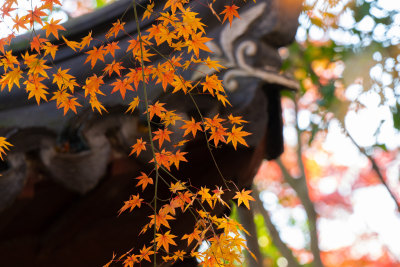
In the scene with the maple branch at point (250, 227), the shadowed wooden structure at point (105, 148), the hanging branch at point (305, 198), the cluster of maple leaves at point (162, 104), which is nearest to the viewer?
the cluster of maple leaves at point (162, 104)

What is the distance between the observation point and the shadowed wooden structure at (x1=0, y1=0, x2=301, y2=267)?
1.66 metres

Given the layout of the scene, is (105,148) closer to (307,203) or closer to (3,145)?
(3,145)

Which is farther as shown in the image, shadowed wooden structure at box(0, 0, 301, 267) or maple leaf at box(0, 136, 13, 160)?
shadowed wooden structure at box(0, 0, 301, 267)

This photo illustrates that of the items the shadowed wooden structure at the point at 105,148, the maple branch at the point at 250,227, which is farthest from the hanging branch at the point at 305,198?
the shadowed wooden structure at the point at 105,148

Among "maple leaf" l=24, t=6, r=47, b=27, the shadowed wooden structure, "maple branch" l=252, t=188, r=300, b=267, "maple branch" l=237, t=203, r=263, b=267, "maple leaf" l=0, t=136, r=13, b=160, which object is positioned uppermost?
"maple leaf" l=24, t=6, r=47, b=27

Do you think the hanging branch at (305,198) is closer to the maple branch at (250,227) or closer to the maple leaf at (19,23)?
the maple branch at (250,227)

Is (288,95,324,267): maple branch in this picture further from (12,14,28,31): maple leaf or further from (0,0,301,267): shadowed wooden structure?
(12,14,28,31): maple leaf

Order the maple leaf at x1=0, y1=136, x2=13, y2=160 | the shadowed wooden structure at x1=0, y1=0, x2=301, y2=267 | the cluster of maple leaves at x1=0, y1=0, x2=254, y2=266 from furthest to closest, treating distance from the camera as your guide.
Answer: the shadowed wooden structure at x1=0, y1=0, x2=301, y2=267 → the maple leaf at x1=0, y1=136, x2=13, y2=160 → the cluster of maple leaves at x1=0, y1=0, x2=254, y2=266

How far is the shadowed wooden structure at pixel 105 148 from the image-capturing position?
166 centimetres

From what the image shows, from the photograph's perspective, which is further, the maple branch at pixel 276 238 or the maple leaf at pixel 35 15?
the maple branch at pixel 276 238

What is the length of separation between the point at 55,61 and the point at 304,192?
7.56 ft

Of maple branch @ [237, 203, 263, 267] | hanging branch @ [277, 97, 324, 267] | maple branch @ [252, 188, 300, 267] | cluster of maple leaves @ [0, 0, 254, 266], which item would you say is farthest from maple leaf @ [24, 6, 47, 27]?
hanging branch @ [277, 97, 324, 267]

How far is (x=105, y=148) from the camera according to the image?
1652 mm

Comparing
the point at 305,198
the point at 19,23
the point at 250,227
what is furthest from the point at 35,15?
the point at 305,198
